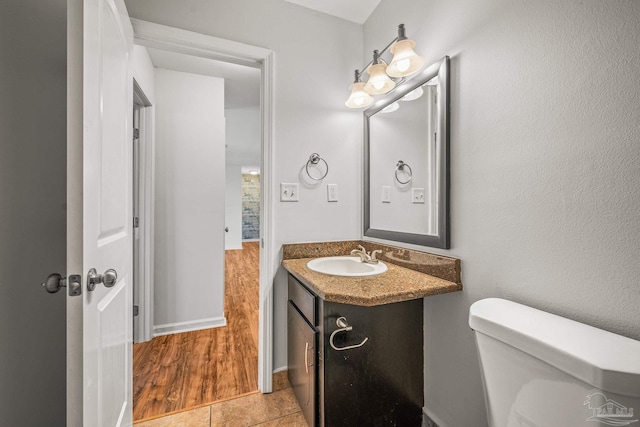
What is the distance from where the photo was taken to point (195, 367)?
187 cm

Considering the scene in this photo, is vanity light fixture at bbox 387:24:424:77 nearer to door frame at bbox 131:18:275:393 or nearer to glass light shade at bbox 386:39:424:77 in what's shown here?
glass light shade at bbox 386:39:424:77

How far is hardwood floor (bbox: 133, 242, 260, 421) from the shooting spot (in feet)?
5.07

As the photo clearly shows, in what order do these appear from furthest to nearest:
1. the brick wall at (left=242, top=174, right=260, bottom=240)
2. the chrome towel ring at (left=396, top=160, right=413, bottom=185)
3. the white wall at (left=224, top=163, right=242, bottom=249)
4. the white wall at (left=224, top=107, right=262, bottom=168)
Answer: the brick wall at (left=242, top=174, right=260, bottom=240) < the white wall at (left=224, top=163, right=242, bottom=249) < the white wall at (left=224, top=107, right=262, bottom=168) < the chrome towel ring at (left=396, top=160, right=413, bottom=185)

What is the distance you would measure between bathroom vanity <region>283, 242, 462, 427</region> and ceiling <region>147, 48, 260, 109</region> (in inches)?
74.6

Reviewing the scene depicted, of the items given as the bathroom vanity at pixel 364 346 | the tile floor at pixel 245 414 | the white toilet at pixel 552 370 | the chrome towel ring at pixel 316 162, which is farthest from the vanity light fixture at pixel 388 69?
the tile floor at pixel 245 414

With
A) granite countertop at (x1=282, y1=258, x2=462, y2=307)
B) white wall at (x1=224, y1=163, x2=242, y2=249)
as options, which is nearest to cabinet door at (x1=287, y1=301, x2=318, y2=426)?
granite countertop at (x1=282, y1=258, x2=462, y2=307)

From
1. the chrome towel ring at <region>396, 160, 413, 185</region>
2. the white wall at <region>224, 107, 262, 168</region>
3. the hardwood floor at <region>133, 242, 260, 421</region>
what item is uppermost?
the white wall at <region>224, 107, 262, 168</region>

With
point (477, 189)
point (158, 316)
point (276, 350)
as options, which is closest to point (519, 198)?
point (477, 189)

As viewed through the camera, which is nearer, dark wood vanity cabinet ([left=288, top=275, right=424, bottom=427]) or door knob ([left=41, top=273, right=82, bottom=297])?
door knob ([left=41, top=273, right=82, bottom=297])

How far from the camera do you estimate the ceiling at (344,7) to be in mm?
1672

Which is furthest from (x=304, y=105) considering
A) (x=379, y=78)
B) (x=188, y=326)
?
(x=188, y=326)

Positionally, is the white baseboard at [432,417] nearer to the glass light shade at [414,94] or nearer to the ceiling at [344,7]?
the glass light shade at [414,94]

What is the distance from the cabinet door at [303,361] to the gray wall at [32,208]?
97 centimetres

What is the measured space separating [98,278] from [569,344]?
125 centimetres
